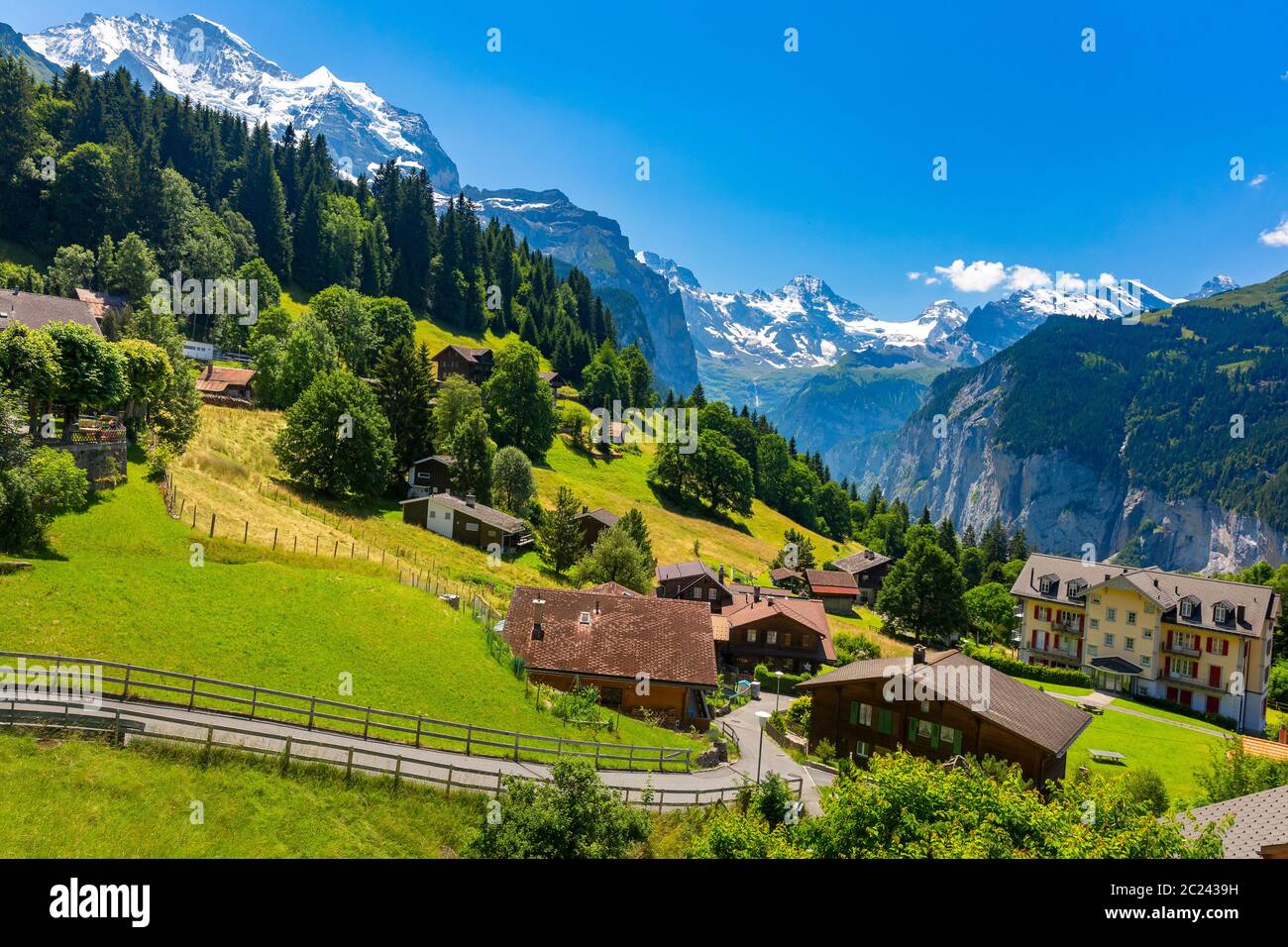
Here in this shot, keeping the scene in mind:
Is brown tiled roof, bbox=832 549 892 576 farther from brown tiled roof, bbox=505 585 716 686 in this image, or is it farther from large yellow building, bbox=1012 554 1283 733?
brown tiled roof, bbox=505 585 716 686

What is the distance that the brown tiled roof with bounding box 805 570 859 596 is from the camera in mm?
95312

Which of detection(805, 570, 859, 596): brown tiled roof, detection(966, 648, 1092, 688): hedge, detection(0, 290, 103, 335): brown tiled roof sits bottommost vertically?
detection(966, 648, 1092, 688): hedge

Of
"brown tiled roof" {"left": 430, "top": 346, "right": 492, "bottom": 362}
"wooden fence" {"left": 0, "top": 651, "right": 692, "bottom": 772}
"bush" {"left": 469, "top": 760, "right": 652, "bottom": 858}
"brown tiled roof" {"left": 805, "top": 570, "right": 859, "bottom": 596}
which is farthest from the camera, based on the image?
"brown tiled roof" {"left": 430, "top": 346, "right": 492, "bottom": 362}

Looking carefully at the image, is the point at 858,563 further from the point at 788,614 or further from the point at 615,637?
the point at 615,637

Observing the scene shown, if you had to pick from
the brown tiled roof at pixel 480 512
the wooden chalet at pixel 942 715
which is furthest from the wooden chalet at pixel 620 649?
the brown tiled roof at pixel 480 512

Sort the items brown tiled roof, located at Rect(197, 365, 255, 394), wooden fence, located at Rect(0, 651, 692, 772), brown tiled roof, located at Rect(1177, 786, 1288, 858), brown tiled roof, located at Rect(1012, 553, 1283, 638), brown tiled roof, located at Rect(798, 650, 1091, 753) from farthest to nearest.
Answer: brown tiled roof, located at Rect(197, 365, 255, 394) → brown tiled roof, located at Rect(1012, 553, 1283, 638) → brown tiled roof, located at Rect(798, 650, 1091, 753) → wooden fence, located at Rect(0, 651, 692, 772) → brown tiled roof, located at Rect(1177, 786, 1288, 858)

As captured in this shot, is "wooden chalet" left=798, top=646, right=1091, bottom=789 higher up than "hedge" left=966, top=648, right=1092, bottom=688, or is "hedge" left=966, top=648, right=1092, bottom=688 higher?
"wooden chalet" left=798, top=646, right=1091, bottom=789

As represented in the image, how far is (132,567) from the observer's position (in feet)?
101

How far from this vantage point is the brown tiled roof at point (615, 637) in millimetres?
39688

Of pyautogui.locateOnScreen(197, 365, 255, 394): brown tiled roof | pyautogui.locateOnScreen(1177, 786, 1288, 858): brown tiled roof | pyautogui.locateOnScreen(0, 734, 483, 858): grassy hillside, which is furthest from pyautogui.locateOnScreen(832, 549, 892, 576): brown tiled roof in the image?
pyautogui.locateOnScreen(0, 734, 483, 858): grassy hillside

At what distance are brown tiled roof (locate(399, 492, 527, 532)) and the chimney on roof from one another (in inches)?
1043
